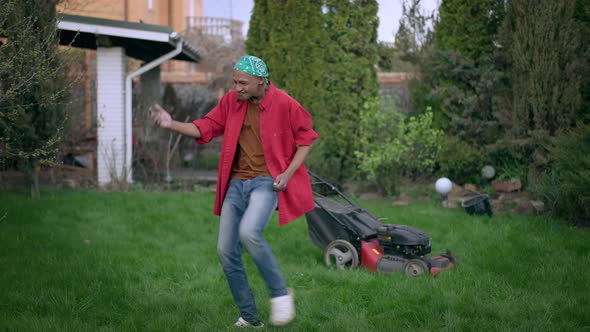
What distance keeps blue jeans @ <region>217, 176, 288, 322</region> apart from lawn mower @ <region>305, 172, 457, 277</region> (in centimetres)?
189

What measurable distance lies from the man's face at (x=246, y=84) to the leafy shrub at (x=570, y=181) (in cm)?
461

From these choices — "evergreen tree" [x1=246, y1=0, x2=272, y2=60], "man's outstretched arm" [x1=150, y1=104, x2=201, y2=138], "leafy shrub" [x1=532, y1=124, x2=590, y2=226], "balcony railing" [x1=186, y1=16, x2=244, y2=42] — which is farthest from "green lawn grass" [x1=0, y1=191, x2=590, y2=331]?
"balcony railing" [x1=186, y1=16, x2=244, y2=42]

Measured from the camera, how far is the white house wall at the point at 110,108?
473 inches

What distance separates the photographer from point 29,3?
9.12 m

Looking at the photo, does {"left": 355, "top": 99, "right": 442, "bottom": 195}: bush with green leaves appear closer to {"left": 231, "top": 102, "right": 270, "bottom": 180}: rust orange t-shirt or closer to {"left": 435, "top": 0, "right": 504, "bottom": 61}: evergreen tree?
{"left": 435, "top": 0, "right": 504, "bottom": 61}: evergreen tree

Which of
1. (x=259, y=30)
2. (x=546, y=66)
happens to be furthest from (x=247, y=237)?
(x=259, y=30)

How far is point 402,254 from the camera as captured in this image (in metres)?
6.14

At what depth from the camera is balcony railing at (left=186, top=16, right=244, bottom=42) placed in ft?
93.2

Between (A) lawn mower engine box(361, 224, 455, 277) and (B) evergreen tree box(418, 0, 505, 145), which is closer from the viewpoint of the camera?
(A) lawn mower engine box(361, 224, 455, 277)

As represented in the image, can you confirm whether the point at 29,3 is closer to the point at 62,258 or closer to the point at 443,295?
the point at 62,258

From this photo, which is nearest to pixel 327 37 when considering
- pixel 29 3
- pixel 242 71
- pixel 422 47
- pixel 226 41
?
pixel 422 47

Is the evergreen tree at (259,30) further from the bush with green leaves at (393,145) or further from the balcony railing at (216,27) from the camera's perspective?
the balcony railing at (216,27)

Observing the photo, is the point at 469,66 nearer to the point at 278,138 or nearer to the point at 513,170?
the point at 513,170

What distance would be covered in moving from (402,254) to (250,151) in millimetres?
2268
